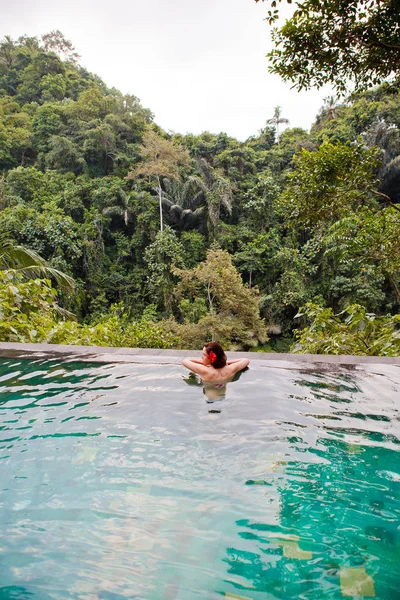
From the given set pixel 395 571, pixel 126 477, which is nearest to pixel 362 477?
pixel 395 571

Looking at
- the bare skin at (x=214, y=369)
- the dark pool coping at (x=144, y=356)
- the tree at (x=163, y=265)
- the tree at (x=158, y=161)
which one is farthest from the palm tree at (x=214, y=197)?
the bare skin at (x=214, y=369)

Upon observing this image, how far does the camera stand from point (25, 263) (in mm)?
6852

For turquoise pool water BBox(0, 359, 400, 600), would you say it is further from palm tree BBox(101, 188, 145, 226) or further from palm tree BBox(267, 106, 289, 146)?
palm tree BBox(267, 106, 289, 146)

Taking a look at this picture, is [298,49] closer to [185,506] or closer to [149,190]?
[185,506]

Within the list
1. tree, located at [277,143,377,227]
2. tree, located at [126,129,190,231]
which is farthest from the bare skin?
tree, located at [126,129,190,231]

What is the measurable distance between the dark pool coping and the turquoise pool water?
318mm

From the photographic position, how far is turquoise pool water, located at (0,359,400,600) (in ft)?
4.89

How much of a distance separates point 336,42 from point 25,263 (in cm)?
588

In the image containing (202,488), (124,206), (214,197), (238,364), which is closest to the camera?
(202,488)

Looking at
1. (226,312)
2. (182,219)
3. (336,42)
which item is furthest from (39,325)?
(182,219)

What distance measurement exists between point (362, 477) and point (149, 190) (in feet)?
71.1

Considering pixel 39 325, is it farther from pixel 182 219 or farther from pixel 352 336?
pixel 182 219

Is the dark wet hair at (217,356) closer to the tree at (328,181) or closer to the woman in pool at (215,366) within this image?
the woman in pool at (215,366)

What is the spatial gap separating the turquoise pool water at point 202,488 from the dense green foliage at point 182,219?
427 inches
